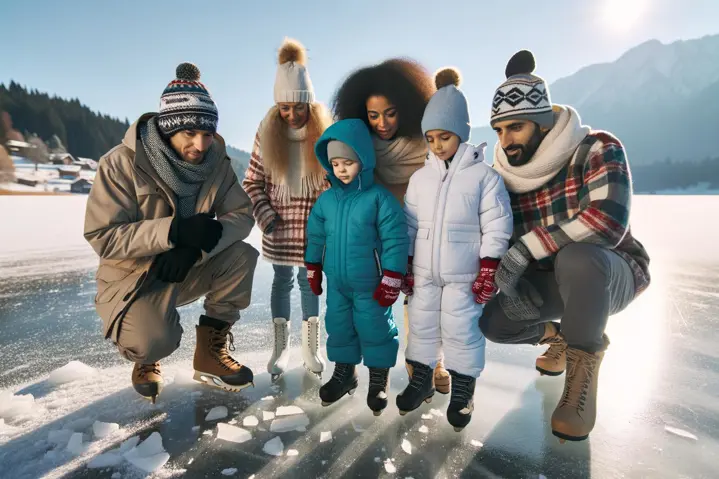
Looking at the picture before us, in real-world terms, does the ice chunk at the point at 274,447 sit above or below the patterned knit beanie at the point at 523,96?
below

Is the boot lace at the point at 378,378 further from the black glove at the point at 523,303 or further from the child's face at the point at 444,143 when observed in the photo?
the child's face at the point at 444,143

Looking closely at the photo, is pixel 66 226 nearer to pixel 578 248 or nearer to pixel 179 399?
pixel 179 399

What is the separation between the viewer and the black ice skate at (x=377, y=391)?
187cm

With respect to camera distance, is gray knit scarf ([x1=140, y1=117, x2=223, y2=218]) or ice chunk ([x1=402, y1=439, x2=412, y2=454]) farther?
gray knit scarf ([x1=140, y1=117, x2=223, y2=218])

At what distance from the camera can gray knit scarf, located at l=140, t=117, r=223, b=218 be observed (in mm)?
2004

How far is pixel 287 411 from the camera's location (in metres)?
1.93

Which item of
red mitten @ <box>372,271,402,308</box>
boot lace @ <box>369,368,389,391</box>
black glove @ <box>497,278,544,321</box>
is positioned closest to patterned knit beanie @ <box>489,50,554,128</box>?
black glove @ <box>497,278,544,321</box>

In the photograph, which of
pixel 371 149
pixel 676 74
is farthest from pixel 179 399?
pixel 676 74

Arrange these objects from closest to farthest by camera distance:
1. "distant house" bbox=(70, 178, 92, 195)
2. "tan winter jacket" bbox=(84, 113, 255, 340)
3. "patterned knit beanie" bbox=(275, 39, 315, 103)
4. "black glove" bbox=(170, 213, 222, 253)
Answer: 1. "tan winter jacket" bbox=(84, 113, 255, 340)
2. "black glove" bbox=(170, 213, 222, 253)
3. "patterned knit beanie" bbox=(275, 39, 315, 103)
4. "distant house" bbox=(70, 178, 92, 195)

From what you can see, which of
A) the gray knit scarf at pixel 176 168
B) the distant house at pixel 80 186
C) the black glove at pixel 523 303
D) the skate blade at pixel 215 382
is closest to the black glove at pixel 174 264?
the gray knit scarf at pixel 176 168

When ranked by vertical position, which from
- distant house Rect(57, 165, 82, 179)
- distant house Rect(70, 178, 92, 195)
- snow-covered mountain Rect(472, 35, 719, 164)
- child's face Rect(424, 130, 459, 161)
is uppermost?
snow-covered mountain Rect(472, 35, 719, 164)

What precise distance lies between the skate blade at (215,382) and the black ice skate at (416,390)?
0.79 meters

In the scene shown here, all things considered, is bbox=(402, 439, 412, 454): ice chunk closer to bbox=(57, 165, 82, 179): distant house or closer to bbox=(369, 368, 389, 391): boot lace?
bbox=(369, 368, 389, 391): boot lace

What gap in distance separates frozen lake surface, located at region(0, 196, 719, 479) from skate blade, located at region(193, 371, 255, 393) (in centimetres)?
4
